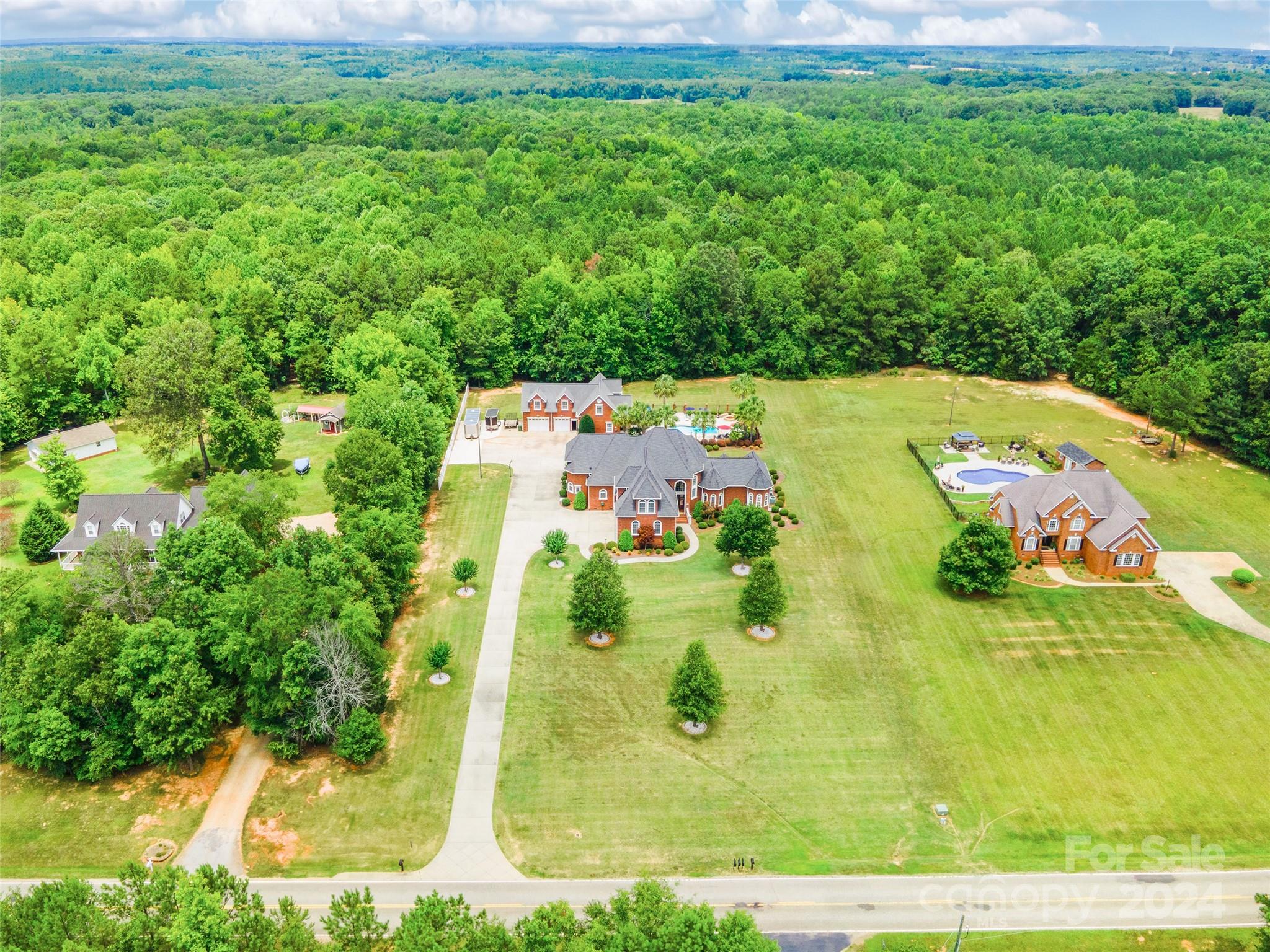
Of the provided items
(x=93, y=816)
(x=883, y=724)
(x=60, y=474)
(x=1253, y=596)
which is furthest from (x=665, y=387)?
(x=93, y=816)

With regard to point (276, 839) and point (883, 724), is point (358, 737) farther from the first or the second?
point (883, 724)

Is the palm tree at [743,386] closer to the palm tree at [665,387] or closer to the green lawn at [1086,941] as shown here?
the palm tree at [665,387]

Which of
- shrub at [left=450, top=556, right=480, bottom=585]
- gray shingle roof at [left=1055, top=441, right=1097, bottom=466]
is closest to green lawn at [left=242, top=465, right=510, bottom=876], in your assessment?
shrub at [left=450, top=556, right=480, bottom=585]

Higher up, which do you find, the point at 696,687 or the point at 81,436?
the point at 696,687

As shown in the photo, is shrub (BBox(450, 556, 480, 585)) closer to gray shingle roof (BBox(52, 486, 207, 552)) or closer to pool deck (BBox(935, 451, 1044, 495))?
gray shingle roof (BBox(52, 486, 207, 552))

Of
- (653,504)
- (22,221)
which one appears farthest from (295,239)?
(653,504)
